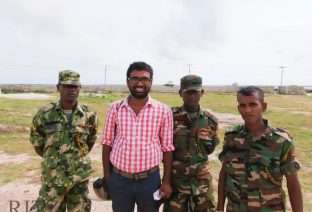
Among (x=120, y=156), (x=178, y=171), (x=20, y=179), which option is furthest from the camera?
(x=20, y=179)

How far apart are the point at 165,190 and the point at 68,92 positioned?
1.44m

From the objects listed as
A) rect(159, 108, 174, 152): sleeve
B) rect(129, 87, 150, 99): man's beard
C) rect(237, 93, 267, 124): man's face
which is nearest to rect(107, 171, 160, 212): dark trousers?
rect(159, 108, 174, 152): sleeve

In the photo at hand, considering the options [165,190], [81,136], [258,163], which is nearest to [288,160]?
[258,163]

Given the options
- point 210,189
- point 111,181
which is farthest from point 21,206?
point 210,189

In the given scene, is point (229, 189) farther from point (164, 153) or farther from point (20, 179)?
point (20, 179)

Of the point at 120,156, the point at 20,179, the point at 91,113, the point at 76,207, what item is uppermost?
the point at 91,113

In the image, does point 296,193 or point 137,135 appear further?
point 137,135

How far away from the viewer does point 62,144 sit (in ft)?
13.7

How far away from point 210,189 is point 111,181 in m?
1.06

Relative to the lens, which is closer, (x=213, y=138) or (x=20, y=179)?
(x=213, y=138)

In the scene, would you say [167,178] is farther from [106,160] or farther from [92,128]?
[92,128]

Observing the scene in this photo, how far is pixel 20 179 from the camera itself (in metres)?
7.99

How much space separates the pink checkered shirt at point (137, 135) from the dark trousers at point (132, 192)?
0.11 meters

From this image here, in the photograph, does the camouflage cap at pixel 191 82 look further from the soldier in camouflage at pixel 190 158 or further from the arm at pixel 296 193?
the arm at pixel 296 193
